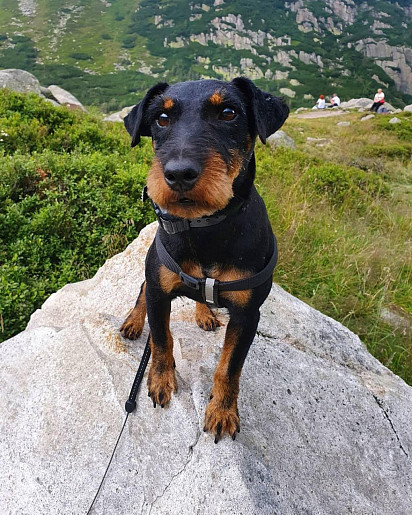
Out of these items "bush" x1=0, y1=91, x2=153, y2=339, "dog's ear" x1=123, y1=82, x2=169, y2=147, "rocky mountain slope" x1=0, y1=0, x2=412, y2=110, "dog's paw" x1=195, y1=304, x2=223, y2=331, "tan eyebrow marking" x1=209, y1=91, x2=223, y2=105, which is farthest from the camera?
"rocky mountain slope" x1=0, y1=0, x2=412, y2=110

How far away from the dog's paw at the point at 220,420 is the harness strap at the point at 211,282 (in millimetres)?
698

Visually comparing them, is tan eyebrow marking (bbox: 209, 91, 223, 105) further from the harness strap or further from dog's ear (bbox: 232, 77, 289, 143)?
the harness strap

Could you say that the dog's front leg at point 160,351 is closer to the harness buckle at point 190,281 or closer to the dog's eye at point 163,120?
the harness buckle at point 190,281

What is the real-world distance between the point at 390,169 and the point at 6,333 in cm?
1808

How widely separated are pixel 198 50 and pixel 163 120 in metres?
197

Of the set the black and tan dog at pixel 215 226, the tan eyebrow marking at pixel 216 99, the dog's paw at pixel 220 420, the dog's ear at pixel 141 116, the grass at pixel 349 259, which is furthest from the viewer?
the grass at pixel 349 259

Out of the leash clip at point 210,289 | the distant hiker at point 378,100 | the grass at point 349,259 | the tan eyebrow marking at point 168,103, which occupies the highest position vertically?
the tan eyebrow marking at point 168,103

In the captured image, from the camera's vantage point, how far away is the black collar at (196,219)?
225 cm

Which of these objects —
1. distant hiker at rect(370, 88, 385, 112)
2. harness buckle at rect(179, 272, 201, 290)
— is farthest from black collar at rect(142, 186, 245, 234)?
distant hiker at rect(370, 88, 385, 112)

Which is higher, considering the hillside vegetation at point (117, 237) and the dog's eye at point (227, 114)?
the dog's eye at point (227, 114)

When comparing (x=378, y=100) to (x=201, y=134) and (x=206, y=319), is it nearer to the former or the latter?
(x=206, y=319)

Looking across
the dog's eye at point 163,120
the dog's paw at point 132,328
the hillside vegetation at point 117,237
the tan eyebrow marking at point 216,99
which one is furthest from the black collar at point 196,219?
the hillside vegetation at point 117,237

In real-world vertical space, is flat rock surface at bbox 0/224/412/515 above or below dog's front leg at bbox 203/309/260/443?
below

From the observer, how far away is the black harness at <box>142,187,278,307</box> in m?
2.26
